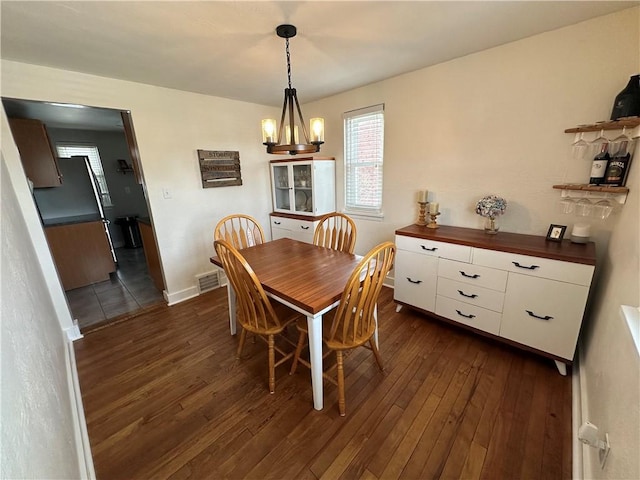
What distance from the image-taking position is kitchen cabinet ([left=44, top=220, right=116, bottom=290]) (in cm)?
315

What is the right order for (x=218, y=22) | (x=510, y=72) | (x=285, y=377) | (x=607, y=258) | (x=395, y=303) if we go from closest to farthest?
(x=218, y=22) → (x=607, y=258) → (x=285, y=377) → (x=510, y=72) → (x=395, y=303)

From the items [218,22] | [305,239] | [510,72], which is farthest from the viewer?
[305,239]

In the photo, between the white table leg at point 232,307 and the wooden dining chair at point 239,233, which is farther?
the wooden dining chair at point 239,233

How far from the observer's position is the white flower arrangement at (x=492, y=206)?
199cm

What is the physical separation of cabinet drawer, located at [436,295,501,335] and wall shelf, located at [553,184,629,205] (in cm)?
98

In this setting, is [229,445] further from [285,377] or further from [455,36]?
[455,36]

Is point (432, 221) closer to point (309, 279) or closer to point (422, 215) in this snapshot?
point (422, 215)

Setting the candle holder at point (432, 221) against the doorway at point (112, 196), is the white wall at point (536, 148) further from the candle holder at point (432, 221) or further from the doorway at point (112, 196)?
the doorway at point (112, 196)

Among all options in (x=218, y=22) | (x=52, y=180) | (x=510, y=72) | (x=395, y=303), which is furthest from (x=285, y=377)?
(x=52, y=180)

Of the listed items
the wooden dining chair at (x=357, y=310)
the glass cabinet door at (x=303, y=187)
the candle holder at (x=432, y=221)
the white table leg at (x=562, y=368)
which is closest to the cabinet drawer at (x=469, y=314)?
the white table leg at (x=562, y=368)

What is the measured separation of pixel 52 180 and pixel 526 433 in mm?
4915

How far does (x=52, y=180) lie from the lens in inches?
119

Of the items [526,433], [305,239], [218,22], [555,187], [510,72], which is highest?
[218,22]

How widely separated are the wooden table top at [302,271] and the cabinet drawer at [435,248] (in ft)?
2.04
